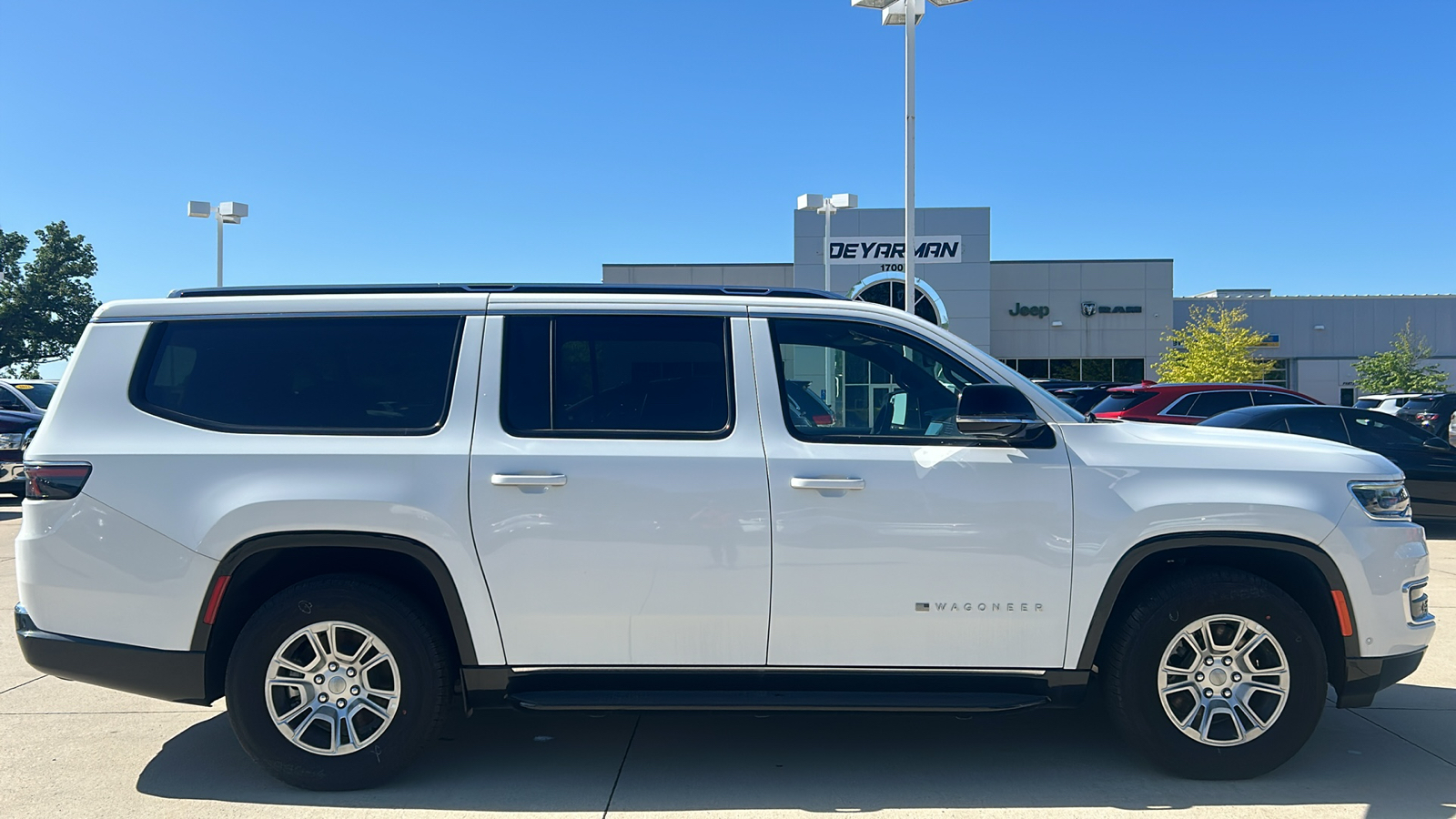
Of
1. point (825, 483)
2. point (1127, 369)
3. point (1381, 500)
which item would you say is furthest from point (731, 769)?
point (1127, 369)

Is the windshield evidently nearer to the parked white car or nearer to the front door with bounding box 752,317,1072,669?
the front door with bounding box 752,317,1072,669

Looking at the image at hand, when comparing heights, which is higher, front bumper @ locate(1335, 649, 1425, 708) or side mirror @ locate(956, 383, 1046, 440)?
side mirror @ locate(956, 383, 1046, 440)

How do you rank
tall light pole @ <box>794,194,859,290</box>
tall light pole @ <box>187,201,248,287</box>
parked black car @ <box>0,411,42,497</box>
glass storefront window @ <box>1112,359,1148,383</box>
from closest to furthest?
1. parked black car @ <box>0,411,42,497</box>
2. tall light pole @ <box>187,201,248,287</box>
3. tall light pole @ <box>794,194,859,290</box>
4. glass storefront window @ <box>1112,359,1148,383</box>

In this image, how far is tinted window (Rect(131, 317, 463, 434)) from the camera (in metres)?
3.86

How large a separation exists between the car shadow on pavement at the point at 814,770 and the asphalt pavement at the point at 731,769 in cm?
1

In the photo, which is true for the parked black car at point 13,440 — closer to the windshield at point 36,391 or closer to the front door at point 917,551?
the windshield at point 36,391

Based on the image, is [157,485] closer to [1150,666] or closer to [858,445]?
[858,445]

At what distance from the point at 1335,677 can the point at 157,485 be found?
15.1 feet

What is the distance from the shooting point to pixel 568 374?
3.93 meters

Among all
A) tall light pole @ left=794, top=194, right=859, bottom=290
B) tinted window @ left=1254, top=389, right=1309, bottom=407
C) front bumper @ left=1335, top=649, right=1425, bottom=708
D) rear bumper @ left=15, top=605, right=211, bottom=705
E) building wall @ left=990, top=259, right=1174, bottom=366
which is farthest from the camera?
building wall @ left=990, top=259, right=1174, bottom=366

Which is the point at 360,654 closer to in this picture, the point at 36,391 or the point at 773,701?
the point at 773,701

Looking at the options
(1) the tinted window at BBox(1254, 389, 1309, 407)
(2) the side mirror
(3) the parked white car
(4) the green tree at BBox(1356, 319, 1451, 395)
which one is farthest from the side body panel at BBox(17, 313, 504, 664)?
(4) the green tree at BBox(1356, 319, 1451, 395)

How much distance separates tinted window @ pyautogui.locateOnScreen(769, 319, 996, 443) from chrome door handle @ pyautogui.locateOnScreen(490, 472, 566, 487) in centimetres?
90

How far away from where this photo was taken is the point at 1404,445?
10.5 m
